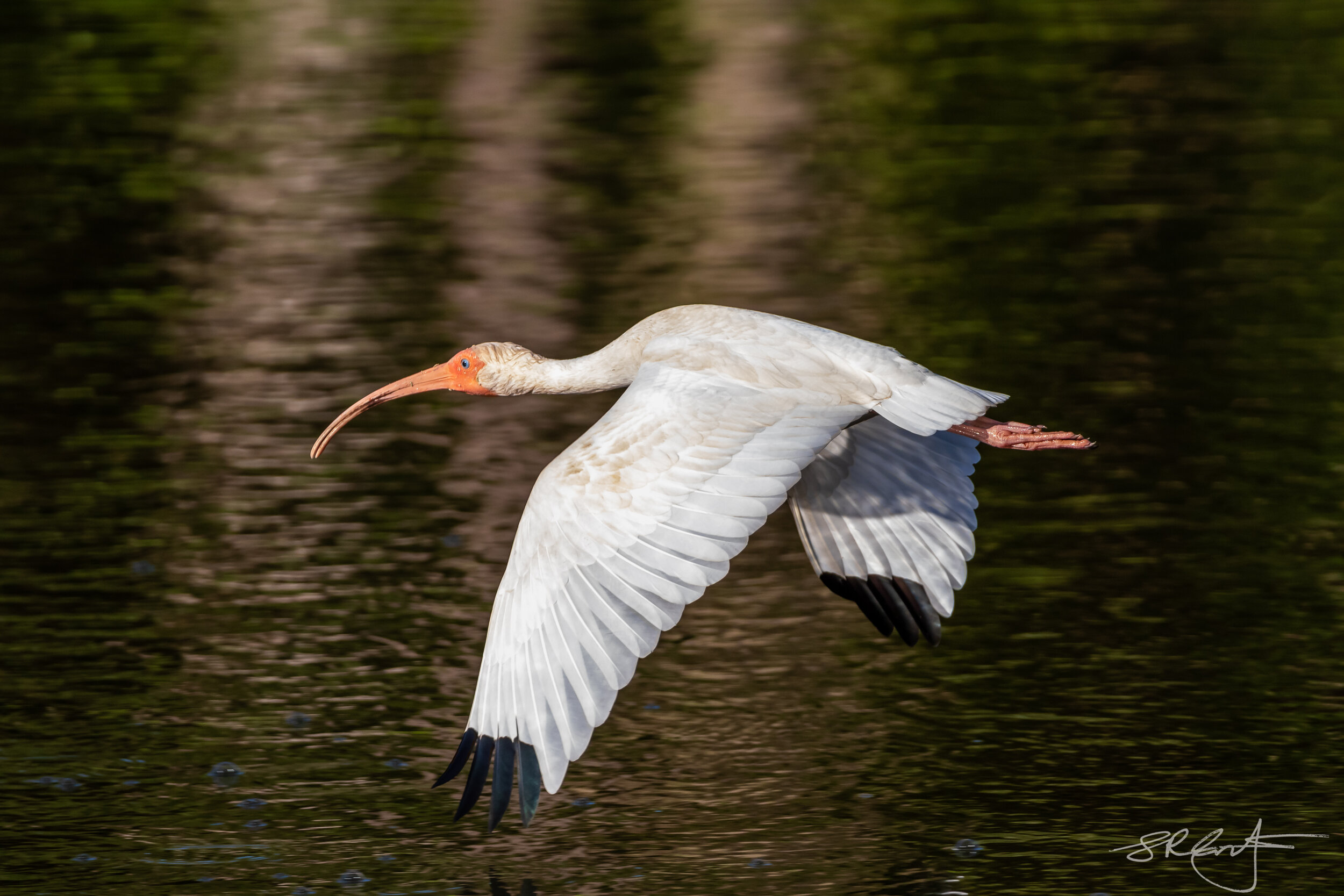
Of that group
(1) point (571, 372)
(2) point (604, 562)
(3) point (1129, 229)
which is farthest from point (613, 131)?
(2) point (604, 562)

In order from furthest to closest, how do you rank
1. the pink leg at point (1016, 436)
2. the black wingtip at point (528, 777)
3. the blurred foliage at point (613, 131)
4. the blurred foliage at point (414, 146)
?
the blurred foliage at point (414, 146) → the blurred foliage at point (613, 131) → the pink leg at point (1016, 436) → the black wingtip at point (528, 777)

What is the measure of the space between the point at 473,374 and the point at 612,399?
274 inches

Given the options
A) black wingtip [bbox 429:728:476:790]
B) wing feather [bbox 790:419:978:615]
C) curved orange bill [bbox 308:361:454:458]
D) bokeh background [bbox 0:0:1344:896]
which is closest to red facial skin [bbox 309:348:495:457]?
curved orange bill [bbox 308:361:454:458]

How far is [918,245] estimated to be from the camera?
20797mm

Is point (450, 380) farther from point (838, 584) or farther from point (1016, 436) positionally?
point (1016, 436)

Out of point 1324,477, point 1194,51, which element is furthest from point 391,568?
point 1194,51

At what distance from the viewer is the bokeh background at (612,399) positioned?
8836 mm

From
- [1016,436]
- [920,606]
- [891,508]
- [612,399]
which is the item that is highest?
[1016,436]

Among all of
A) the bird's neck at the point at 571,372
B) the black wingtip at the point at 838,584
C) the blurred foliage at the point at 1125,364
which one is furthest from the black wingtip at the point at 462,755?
the black wingtip at the point at 838,584

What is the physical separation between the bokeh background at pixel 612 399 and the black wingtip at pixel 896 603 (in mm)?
478

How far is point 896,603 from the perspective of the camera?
9805 millimetres

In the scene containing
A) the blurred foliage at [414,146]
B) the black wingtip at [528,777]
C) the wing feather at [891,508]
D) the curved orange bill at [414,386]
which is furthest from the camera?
the blurred foliage at [414,146]
